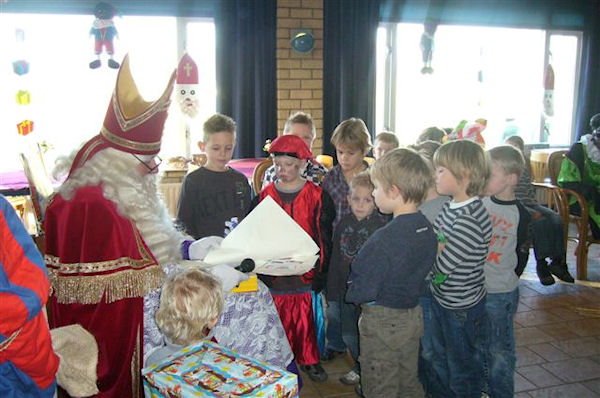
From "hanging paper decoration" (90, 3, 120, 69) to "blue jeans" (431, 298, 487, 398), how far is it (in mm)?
3791

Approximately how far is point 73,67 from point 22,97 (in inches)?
20.4

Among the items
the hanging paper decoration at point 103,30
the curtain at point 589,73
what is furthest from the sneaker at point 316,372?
the curtain at point 589,73

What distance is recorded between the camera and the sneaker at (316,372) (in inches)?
104

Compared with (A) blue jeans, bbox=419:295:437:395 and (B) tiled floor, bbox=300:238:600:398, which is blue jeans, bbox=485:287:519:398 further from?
(B) tiled floor, bbox=300:238:600:398

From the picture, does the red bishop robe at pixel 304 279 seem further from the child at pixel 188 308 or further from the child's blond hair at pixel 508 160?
the child at pixel 188 308

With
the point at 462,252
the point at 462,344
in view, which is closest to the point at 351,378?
the point at 462,344

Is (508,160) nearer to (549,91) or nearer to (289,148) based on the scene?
(289,148)

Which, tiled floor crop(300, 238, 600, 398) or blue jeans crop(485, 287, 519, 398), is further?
tiled floor crop(300, 238, 600, 398)

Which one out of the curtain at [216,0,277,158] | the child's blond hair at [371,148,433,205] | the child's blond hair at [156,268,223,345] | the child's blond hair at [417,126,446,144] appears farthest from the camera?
the curtain at [216,0,277,158]

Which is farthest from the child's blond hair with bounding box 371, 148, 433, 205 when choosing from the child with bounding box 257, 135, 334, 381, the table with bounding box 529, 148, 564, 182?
the table with bounding box 529, 148, 564, 182

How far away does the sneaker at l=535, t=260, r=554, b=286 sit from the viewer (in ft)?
12.9

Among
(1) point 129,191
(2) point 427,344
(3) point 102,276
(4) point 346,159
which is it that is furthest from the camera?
(4) point 346,159

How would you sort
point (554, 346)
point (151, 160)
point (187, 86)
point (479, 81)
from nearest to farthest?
point (151, 160) → point (554, 346) → point (187, 86) → point (479, 81)

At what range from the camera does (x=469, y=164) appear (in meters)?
2.03
